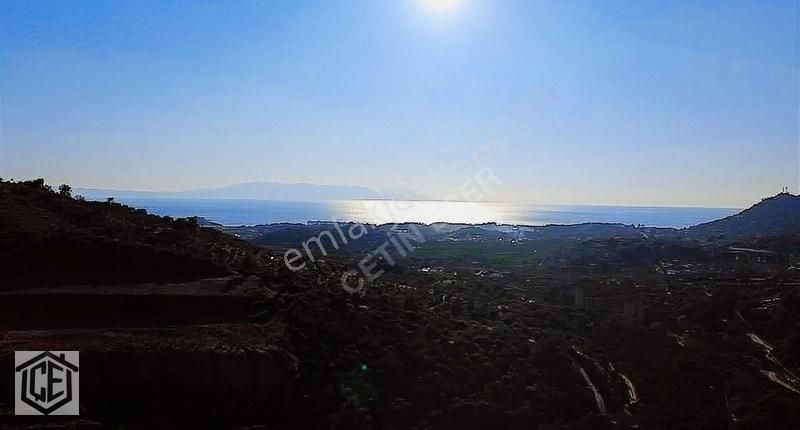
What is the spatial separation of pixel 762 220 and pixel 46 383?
3259 inches

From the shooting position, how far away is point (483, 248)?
202 feet

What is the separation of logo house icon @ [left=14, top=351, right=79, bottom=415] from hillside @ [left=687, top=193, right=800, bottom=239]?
238ft

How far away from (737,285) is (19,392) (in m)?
30.3

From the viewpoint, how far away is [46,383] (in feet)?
35.0

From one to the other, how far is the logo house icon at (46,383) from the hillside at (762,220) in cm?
7265

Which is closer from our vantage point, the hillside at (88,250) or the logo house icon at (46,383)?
the logo house icon at (46,383)

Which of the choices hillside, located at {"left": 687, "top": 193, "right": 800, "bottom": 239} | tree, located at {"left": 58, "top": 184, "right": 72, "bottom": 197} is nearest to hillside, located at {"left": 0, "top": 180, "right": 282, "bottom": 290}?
tree, located at {"left": 58, "top": 184, "right": 72, "bottom": 197}

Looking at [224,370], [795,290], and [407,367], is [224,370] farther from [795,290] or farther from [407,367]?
[795,290]

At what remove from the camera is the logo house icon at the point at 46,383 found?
10.1m

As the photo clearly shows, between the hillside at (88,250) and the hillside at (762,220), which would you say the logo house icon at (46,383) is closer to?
the hillside at (88,250)

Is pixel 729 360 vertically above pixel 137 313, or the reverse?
pixel 137 313

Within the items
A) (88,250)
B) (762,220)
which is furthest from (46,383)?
(762,220)

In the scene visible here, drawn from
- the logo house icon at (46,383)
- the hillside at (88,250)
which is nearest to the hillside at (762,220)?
the hillside at (88,250)

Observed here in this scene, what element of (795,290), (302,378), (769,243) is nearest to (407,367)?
(302,378)
